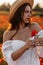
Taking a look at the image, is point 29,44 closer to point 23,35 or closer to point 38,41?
point 38,41

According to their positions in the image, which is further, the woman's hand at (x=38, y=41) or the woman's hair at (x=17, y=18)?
the woman's hair at (x=17, y=18)

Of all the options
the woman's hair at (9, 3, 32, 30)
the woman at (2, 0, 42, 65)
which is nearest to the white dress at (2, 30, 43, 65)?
the woman at (2, 0, 42, 65)

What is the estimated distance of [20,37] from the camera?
6.09 ft

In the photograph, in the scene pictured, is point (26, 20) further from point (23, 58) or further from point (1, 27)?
point (1, 27)

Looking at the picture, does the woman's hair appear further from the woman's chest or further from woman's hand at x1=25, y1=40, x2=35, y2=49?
woman's hand at x1=25, y1=40, x2=35, y2=49

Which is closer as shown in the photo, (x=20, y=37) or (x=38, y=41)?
(x=38, y=41)

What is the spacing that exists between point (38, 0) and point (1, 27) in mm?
490

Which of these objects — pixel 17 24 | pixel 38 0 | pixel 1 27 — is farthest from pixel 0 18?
pixel 17 24

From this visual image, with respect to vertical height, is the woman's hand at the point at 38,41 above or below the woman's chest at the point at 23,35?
below

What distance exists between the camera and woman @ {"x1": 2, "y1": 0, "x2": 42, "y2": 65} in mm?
1790

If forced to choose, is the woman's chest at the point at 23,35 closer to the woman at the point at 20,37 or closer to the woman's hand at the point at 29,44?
the woman at the point at 20,37

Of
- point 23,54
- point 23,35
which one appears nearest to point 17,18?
point 23,35

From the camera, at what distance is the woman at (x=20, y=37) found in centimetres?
179

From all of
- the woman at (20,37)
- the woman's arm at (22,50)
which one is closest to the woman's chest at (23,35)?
the woman at (20,37)
